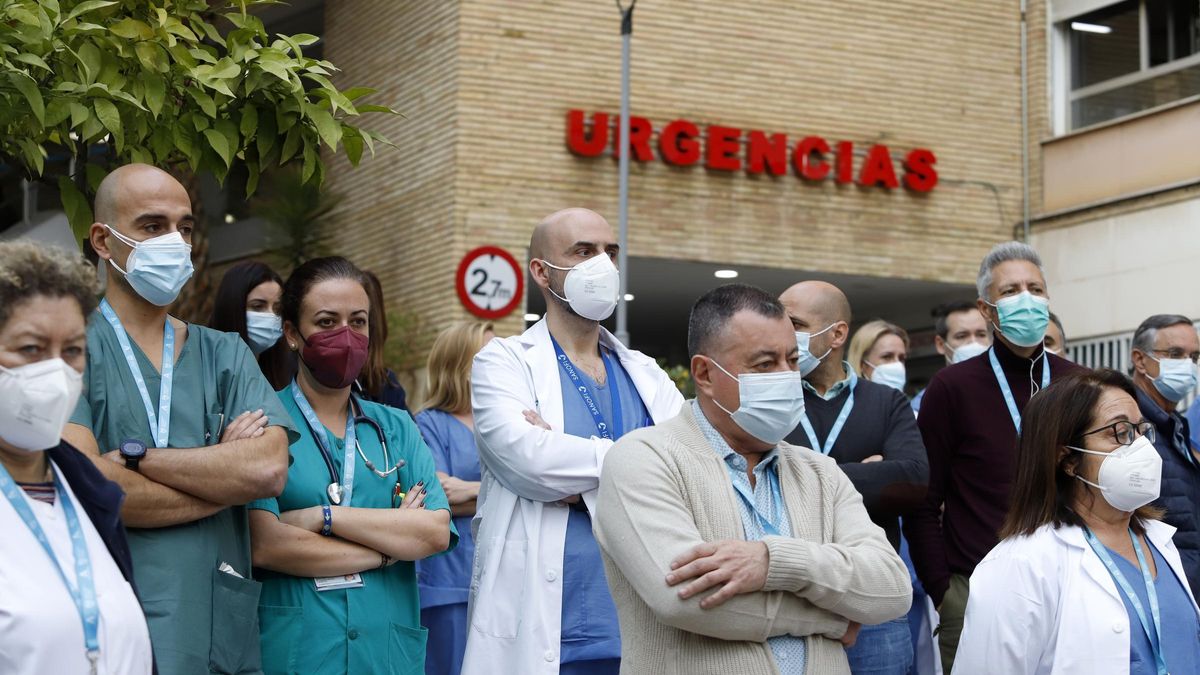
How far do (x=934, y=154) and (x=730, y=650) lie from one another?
1723cm

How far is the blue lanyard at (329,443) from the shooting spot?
18.5 ft

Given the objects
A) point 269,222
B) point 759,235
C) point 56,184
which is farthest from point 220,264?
point 56,184

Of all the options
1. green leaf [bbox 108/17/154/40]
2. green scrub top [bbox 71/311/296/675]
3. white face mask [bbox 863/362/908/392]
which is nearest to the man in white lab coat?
green scrub top [bbox 71/311/296/675]

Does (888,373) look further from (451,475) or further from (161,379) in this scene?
(161,379)

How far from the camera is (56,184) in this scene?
235 inches

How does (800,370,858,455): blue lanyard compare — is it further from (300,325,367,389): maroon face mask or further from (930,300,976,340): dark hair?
(930,300,976,340): dark hair

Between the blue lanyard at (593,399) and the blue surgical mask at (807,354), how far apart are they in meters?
0.99

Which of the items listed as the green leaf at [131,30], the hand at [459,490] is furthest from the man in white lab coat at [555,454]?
the green leaf at [131,30]

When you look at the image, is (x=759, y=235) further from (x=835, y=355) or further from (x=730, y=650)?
(x=730, y=650)

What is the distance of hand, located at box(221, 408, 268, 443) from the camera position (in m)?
4.95

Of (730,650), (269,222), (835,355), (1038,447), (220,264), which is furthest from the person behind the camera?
(220,264)

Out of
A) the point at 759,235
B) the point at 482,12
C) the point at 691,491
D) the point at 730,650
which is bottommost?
the point at 730,650

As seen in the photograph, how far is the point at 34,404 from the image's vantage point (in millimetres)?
3666

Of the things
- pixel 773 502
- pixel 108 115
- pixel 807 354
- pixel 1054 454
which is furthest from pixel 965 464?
pixel 108 115
